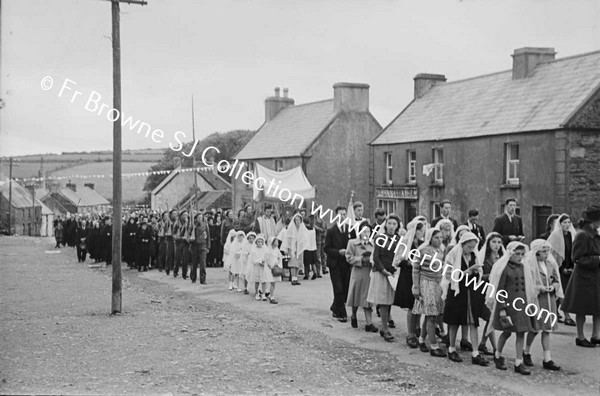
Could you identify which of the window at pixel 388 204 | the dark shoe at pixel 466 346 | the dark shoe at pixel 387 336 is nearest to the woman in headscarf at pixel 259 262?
the dark shoe at pixel 387 336

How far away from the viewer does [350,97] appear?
4306cm

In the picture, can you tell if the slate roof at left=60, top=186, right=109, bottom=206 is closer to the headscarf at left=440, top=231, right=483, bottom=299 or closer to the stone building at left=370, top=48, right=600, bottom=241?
the stone building at left=370, top=48, right=600, bottom=241

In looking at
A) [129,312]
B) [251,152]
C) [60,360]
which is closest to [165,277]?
[129,312]

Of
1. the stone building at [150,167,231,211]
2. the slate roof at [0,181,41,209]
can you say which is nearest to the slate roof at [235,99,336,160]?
the stone building at [150,167,231,211]

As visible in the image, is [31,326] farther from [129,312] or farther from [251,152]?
[251,152]

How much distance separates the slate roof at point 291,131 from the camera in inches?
1683

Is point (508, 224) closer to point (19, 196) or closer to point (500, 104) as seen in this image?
point (500, 104)

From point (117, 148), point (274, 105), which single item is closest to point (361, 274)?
point (117, 148)

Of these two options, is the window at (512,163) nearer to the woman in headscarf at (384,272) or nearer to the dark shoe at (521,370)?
the woman in headscarf at (384,272)

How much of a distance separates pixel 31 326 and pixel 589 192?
63.8ft

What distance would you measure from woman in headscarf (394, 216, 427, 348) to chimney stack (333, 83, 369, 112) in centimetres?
3172

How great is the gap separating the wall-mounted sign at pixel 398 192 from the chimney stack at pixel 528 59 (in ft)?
22.7

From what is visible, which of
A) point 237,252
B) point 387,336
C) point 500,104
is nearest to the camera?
point 387,336

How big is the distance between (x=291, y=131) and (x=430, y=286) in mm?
35606
